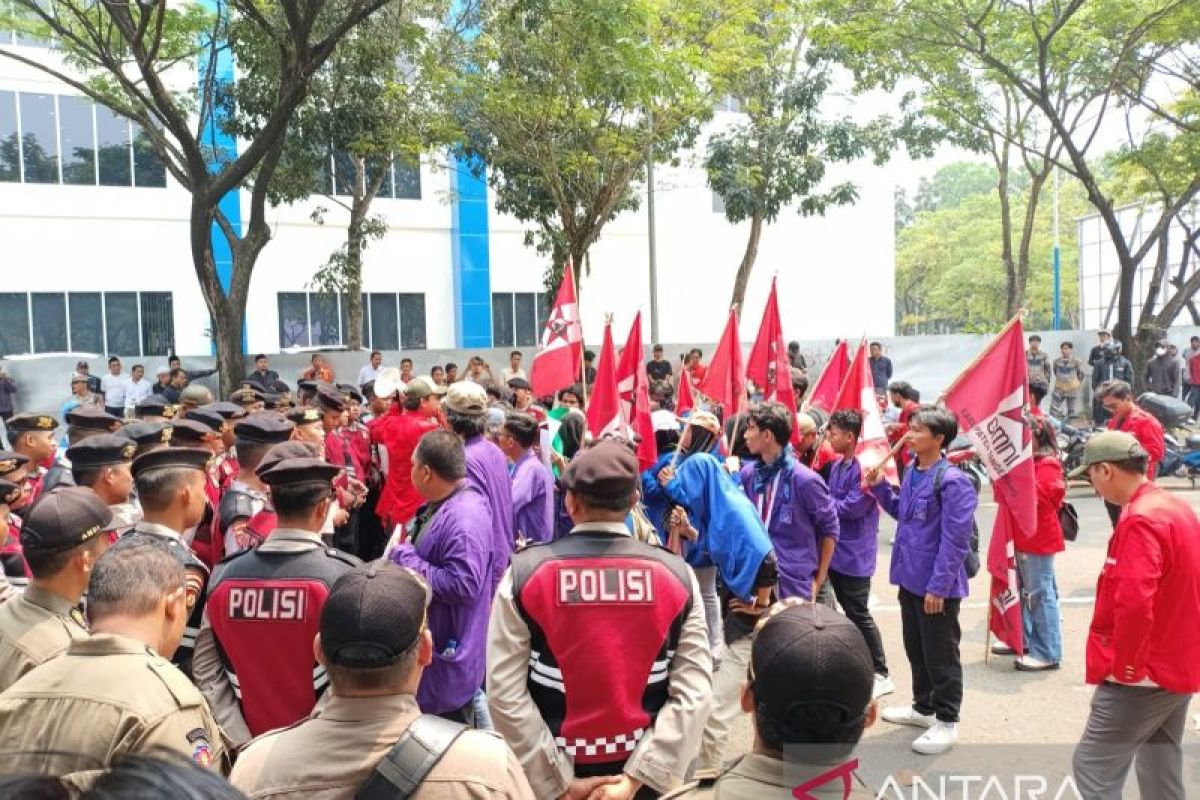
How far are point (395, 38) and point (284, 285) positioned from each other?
1094 centimetres

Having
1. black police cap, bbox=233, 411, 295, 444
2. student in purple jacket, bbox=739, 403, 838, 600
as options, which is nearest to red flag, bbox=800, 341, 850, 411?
student in purple jacket, bbox=739, 403, 838, 600

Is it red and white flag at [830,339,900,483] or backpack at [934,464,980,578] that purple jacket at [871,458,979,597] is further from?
red and white flag at [830,339,900,483]

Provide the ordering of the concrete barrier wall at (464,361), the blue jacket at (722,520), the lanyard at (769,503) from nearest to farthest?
1. the blue jacket at (722,520)
2. the lanyard at (769,503)
3. the concrete barrier wall at (464,361)

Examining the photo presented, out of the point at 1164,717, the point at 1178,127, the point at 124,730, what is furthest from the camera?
the point at 1178,127

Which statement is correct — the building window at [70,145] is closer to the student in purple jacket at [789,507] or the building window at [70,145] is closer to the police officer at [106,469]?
the police officer at [106,469]

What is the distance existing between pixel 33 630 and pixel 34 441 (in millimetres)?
3451

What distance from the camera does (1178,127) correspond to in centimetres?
1881

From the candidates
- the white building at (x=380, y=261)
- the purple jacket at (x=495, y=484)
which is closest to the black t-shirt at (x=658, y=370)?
the white building at (x=380, y=261)

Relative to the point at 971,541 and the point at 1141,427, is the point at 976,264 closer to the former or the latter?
the point at 1141,427

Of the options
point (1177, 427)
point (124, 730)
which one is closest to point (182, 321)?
point (1177, 427)

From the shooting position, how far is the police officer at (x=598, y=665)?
3.17 meters

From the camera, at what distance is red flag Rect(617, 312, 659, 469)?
6.72 metres

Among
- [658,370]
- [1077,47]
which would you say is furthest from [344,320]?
[1077,47]

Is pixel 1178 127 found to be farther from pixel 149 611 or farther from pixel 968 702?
pixel 149 611
